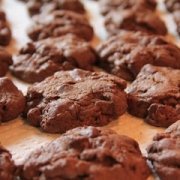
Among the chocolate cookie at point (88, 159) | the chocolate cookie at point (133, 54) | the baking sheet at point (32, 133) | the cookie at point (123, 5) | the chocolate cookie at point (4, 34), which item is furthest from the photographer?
the cookie at point (123, 5)

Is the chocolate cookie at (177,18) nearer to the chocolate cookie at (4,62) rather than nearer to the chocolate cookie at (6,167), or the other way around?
the chocolate cookie at (4,62)

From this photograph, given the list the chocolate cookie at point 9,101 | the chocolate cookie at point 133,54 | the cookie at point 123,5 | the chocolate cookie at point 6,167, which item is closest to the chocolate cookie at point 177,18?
→ the cookie at point 123,5

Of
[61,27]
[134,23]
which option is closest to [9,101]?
[61,27]

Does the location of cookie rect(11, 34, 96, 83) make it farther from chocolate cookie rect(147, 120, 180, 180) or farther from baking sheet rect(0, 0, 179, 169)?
chocolate cookie rect(147, 120, 180, 180)

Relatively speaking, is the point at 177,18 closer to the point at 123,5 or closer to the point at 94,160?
the point at 123,5

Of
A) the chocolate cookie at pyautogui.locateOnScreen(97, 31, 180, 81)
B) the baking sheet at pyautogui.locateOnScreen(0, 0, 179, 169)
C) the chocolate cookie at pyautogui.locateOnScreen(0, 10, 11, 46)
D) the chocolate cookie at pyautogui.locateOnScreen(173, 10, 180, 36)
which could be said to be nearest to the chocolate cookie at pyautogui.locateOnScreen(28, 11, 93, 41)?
the chocolate cookie at pyautogui.locateOnScreen(0, 10, 11, 46)

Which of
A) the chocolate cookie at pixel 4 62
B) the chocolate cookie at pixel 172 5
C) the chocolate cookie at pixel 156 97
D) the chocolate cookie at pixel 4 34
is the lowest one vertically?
the chocolate cookie at pixel 156 97
